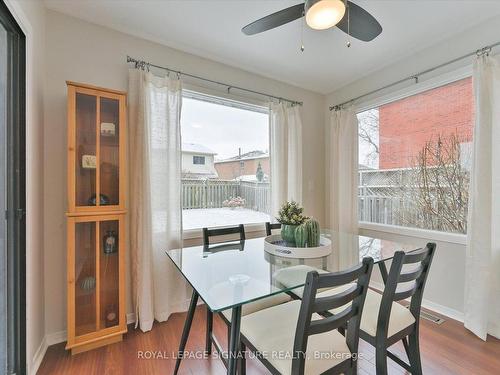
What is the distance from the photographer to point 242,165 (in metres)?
3.10

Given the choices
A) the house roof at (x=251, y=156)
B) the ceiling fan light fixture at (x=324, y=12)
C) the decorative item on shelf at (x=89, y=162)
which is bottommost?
the decorative item on shelf at (x=89, y=162)

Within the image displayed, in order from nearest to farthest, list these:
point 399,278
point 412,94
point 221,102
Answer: point 399,278 < point 412,94 < point 221,102

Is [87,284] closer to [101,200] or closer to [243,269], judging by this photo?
[101,200]

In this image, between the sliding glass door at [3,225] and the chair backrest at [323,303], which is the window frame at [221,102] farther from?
the chair backrest at [323,303]

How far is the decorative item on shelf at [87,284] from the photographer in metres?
1.90

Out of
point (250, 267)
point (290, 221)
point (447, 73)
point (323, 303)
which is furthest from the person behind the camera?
point (447, 73)

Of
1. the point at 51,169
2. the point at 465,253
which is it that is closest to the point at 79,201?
the point at 51,169

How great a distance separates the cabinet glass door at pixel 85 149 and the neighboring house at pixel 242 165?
1.30 metres

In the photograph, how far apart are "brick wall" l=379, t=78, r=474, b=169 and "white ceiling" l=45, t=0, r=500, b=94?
0.51m

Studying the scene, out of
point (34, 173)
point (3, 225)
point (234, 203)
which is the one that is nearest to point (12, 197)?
point (3, 225)

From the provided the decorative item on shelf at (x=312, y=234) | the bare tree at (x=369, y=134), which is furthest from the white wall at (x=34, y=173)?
the bare tree at (x=369, y=134)

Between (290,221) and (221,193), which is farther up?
(221,193)

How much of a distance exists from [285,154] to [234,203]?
36.2 inches

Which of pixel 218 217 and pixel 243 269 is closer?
pixel 243 269
